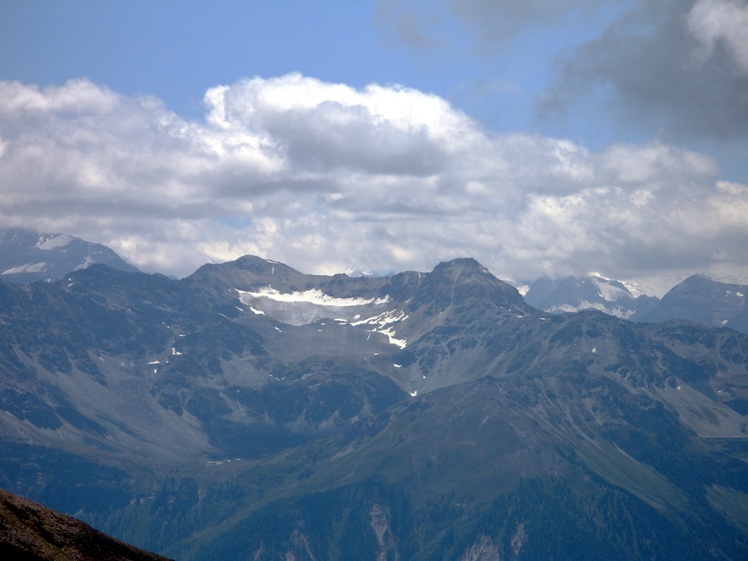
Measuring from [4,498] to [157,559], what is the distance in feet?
120

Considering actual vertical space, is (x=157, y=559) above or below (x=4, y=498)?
below

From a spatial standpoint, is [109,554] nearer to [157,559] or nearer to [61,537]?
[61,537]

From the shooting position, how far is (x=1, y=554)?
5704 inches

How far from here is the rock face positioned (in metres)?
149

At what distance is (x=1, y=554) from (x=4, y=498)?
62.4 feet

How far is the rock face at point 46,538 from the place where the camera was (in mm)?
149125

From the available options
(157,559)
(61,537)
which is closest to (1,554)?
(61,537)

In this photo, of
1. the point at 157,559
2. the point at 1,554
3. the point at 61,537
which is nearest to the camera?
the point at 1,554

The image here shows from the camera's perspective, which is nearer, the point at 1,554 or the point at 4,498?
the point at 1,554

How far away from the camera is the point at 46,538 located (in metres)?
157

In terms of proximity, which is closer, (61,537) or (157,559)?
(61,537)

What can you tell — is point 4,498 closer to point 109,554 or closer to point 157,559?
point 109,554

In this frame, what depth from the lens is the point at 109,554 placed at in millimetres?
166500

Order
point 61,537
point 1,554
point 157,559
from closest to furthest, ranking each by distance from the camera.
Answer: point 1,554 < point 61,537 < point 157,559
